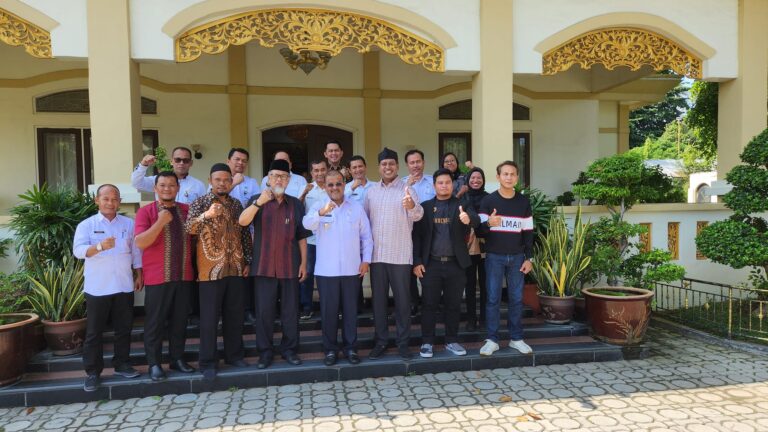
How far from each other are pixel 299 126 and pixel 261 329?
16.6 feet

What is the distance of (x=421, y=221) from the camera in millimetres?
4195

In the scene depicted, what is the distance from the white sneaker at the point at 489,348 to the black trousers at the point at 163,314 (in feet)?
8.16

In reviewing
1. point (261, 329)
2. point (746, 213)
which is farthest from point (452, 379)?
point (746, 213)

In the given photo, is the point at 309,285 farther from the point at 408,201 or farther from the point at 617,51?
the point at 617,51

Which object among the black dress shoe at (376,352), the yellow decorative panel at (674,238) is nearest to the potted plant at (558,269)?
the black dress shoe at (376,352)

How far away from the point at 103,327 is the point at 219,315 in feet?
2.72

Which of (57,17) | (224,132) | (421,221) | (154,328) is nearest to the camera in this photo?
(154,328)

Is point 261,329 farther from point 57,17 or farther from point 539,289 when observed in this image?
point 57,17

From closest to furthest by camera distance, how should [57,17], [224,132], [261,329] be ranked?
1. [261,329]
2. [57,17]
3. [224,132]

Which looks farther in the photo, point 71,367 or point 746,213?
point 746,213

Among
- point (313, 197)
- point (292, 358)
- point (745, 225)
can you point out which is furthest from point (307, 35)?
point (745, 225)

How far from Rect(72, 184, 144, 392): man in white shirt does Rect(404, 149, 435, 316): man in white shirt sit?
2.39m

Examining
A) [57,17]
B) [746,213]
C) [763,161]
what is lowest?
[746,213]

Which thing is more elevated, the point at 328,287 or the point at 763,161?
the point at 763,161
